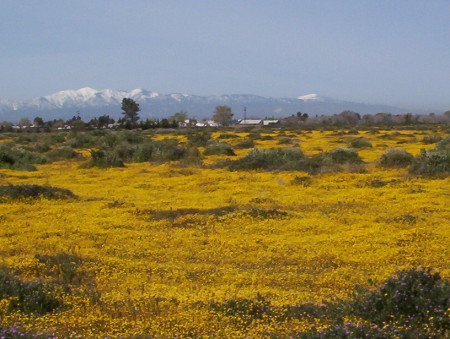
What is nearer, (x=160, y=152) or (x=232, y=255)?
(x=232, y=255)

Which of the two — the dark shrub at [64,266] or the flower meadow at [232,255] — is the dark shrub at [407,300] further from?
the dark shrub at [64,266]

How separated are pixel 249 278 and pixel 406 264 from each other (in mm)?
2787

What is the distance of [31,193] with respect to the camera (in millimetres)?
16062

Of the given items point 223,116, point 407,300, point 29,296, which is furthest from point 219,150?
point 223,116

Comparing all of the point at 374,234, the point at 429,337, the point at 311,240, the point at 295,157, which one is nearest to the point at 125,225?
the point at 311,240

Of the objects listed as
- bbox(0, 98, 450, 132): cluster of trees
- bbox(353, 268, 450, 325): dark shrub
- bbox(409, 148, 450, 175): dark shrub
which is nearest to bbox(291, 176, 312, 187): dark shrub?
bbox(409, 148, 450, 175): dark shrub

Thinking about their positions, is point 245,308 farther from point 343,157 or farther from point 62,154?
point 62,154

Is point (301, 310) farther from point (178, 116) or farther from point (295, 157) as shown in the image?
point (178, 116)

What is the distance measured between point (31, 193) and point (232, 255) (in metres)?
8.41

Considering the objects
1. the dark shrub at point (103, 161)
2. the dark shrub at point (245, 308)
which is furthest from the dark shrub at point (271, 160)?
the dark shrub at point (245, 308)

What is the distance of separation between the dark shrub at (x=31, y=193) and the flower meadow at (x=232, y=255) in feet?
0.11

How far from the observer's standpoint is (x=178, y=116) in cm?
13338

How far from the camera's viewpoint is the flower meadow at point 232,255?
6.28 meters

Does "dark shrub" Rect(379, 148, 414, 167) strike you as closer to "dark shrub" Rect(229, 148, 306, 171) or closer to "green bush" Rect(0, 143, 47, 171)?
"dark shrub" Rect(229, 148, 306, 171)
